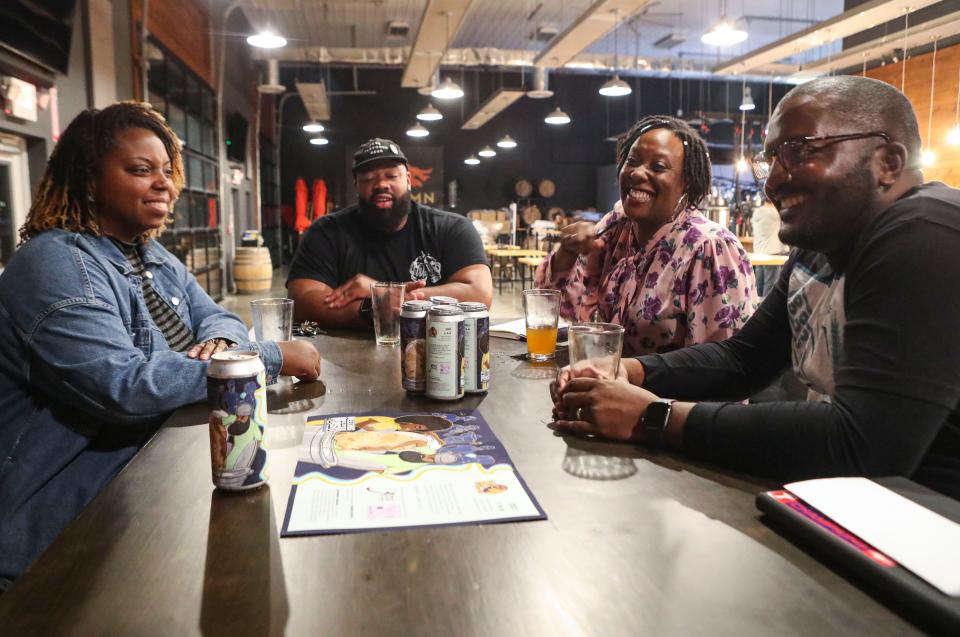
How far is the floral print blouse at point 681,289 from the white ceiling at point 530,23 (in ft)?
28.2

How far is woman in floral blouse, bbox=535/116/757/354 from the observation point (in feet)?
6.66

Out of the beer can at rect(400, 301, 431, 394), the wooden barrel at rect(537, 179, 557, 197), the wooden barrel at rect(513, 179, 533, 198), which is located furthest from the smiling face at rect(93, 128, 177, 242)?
the wooden barrel at rect(537, 179, 557, 197)

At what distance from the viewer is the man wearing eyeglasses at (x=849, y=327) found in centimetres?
99

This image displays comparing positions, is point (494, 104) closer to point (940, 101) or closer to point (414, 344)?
point (940, 101)

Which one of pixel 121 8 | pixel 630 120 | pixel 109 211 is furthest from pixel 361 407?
pixel 630 120

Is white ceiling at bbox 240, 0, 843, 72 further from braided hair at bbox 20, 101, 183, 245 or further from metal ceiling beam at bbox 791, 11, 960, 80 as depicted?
braided hair at bbox 20, 101, 183, 245

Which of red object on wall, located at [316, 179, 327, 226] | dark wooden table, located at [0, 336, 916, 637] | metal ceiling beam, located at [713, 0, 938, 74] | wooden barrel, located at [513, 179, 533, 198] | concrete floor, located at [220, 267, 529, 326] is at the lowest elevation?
concrete floor, located at [220, 267, 529, 326]

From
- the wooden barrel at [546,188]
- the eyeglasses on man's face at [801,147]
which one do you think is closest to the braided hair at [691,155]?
the eyeglasses on man's face at [801,147]

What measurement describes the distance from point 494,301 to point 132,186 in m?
8.11

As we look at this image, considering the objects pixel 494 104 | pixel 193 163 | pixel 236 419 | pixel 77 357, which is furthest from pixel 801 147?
pixel 494 104

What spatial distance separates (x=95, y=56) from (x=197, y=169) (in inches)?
135

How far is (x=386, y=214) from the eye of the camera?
2.99 metres

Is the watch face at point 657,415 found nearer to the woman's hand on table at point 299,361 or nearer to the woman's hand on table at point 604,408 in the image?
the woman's hand on table at point 604,408

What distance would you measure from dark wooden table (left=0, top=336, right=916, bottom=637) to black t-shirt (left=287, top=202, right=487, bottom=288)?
1.99 m
